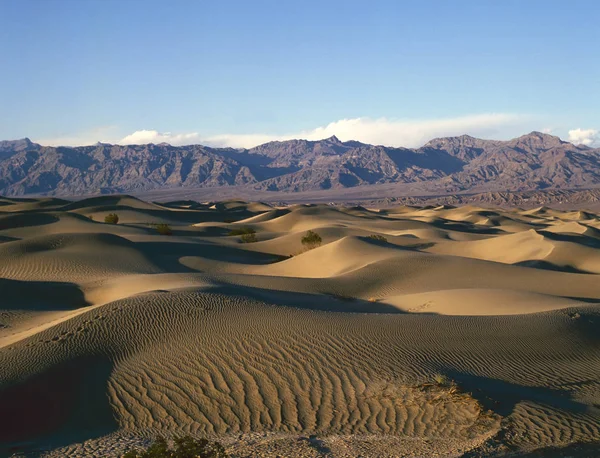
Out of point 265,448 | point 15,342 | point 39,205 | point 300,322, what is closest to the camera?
point 265,448

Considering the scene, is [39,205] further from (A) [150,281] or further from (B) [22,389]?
(B) [22,389]

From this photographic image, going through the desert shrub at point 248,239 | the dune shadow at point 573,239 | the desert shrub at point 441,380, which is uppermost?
the desert shrub at point 441,380

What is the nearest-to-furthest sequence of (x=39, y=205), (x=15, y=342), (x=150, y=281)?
(x=15, y=342)
(x=150, y=281)
(x=39, y=205)

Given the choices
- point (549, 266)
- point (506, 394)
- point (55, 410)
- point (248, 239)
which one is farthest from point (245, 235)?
point (506, 394)

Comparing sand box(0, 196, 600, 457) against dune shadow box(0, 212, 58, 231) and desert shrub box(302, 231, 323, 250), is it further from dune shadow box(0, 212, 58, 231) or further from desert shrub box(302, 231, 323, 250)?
dune shadow box(0, 212, 58, 231)

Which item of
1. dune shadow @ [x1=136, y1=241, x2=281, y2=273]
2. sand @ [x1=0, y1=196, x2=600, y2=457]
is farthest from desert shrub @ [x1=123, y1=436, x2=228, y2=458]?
dune shadow @ [x1=136, y1=241, x2=281, y2=273]

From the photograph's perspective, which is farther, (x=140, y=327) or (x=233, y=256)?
(x=233, y=256)

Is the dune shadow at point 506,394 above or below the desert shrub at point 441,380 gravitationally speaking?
below

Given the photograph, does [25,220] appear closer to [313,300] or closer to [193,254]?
[193,254]

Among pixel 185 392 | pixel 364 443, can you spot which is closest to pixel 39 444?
pixel 185 392

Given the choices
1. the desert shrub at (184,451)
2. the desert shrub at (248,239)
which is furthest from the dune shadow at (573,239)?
the desert shrub at (184,451)

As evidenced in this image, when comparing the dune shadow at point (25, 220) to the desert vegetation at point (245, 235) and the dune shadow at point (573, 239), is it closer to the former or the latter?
the desert vegetation at point (245, 235)
